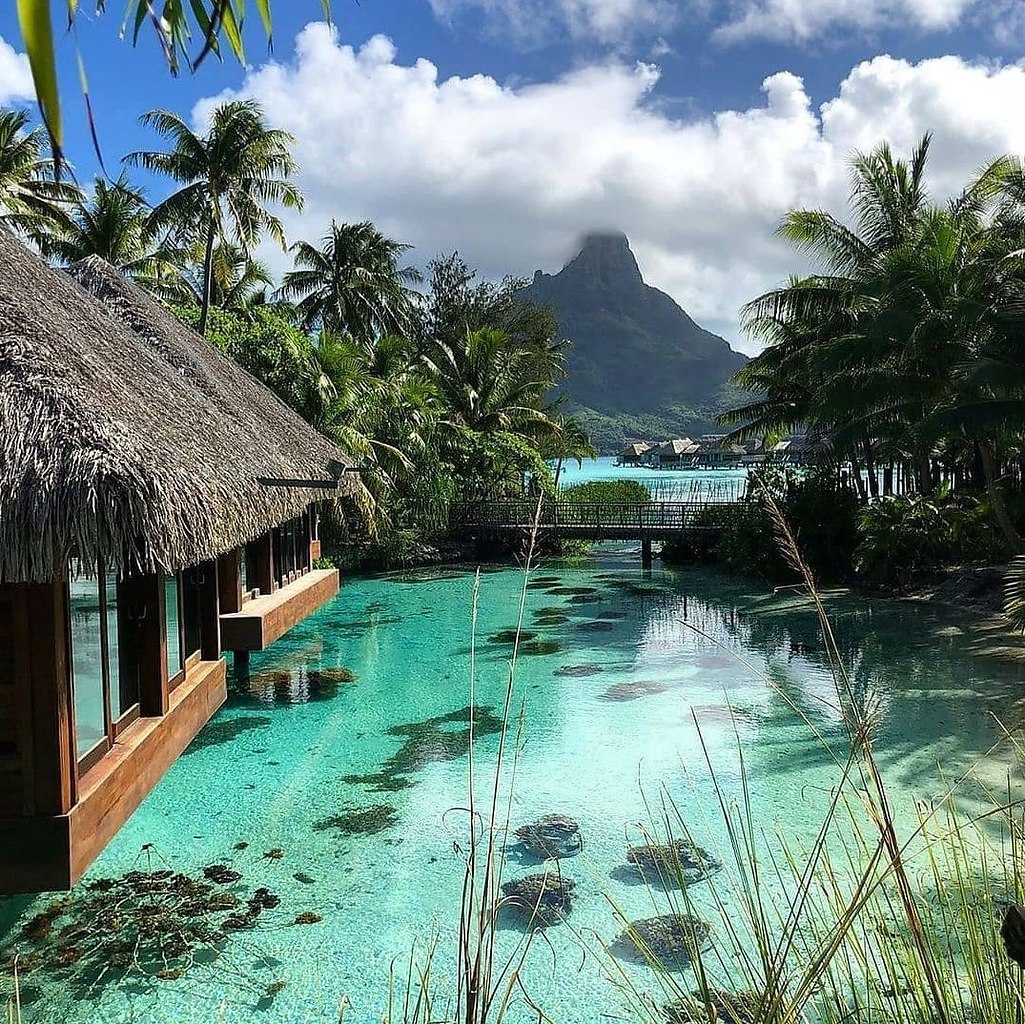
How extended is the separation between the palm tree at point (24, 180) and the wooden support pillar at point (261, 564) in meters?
9.75

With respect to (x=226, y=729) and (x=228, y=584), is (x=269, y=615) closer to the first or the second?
(x=228, y=584)

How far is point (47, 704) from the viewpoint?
360 cm

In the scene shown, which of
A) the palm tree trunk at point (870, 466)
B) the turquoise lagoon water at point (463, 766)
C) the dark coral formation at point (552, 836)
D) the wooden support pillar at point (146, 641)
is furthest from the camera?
the palm tree trunk at point (870, 466)

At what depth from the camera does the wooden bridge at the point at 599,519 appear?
65.8 feet

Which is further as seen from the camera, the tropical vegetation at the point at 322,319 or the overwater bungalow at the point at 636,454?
the overwater bungalow at the point at 636,454

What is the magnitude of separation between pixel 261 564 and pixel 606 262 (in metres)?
96.7

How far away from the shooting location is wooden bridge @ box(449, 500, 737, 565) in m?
20.1

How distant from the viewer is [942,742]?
7590mm

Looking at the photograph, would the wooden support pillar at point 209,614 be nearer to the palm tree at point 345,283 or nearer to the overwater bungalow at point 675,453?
the palm tree at point 345,283

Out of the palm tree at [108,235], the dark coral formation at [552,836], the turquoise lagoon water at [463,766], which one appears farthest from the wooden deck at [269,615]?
the palm tree at [108,235]

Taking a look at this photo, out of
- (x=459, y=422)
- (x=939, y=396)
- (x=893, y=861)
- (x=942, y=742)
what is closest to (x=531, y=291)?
(x=459, y=422)

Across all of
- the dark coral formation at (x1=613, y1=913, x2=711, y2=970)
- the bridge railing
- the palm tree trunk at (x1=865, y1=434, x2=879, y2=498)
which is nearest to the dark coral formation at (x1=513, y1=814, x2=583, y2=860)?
the dark coral formation at (x1=613, y1=913, x2=711, y2=970)

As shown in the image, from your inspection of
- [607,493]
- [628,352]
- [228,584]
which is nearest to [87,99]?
[228,584]

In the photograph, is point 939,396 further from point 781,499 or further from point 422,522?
point 422,522
